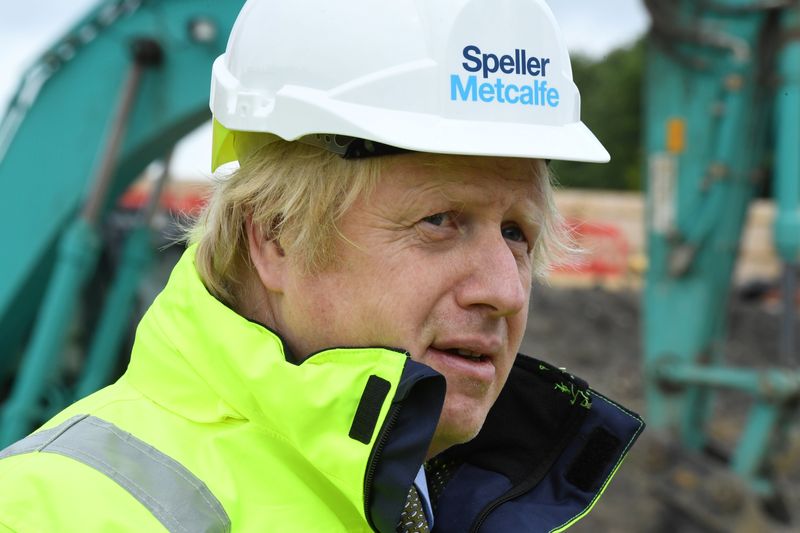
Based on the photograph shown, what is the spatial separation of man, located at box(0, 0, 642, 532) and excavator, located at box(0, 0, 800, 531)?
3119 millimetres

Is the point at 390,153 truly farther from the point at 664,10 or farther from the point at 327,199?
the point at 664,10

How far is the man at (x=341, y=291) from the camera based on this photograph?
1.54 meters

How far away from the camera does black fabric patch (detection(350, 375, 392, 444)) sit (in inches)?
60.4

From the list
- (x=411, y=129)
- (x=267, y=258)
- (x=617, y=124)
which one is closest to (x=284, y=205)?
(x=267, y=258)

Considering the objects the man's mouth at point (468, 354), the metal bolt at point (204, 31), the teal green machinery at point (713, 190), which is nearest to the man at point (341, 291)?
the man's mouth at point (468, 354)

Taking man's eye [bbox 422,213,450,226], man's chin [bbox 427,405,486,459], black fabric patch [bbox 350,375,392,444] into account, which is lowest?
man's chin [bbox 427,405,486,459]

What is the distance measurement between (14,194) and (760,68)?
4.40 m

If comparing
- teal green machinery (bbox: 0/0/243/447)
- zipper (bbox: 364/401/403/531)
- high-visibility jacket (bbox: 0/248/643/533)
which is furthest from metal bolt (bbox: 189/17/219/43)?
zipper (bbox: 364/401/403/531)

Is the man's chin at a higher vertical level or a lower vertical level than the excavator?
higher

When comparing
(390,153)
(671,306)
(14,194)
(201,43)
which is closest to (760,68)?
(671,306)

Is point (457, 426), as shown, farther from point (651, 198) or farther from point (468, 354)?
point (651, 198)

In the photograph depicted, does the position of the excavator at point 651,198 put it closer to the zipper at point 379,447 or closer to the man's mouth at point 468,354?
the man's mouth at point 468,354

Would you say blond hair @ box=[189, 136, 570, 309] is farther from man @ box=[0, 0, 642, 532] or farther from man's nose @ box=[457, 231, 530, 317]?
man's nose @ box=[457, 231, 530, 317]

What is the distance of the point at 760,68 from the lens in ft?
21.5
